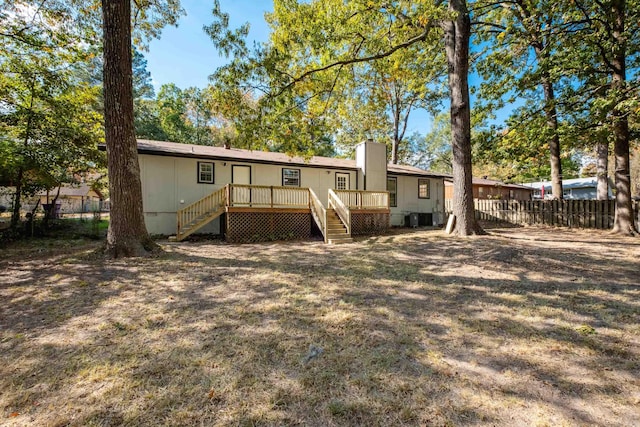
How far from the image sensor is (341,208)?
451 inches

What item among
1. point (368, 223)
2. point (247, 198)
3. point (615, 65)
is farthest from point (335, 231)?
point (615, 65)

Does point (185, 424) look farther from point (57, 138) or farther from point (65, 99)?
point (65, 99)

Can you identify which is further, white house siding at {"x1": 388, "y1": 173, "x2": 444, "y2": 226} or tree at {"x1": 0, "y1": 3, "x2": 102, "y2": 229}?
white house siding at {"x1": 388, "y1": 173, "x2": 444, "y2": 226}

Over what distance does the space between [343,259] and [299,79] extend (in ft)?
20.8

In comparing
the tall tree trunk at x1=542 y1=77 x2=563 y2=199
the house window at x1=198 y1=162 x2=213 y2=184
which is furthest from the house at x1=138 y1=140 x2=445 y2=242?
the tall tree trunk at x1=542 y1=77 x2=563 y2=199

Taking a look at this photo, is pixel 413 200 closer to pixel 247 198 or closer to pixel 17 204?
pixel 247 198

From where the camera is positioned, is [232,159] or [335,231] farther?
[232,159]

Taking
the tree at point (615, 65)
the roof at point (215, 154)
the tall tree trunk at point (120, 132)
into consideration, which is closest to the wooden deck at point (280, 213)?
the roof at point (215, 154)

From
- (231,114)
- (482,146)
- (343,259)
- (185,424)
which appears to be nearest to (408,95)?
(482,146)

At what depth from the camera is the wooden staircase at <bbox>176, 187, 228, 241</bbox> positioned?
1059 cm

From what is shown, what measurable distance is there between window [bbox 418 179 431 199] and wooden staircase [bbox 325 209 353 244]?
8.48m

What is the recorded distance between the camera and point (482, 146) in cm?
1278

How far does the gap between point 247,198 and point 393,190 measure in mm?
8995

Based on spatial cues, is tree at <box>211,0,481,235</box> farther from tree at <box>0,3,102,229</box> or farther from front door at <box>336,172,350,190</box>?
tree at <box>0,3,102,229</box>
